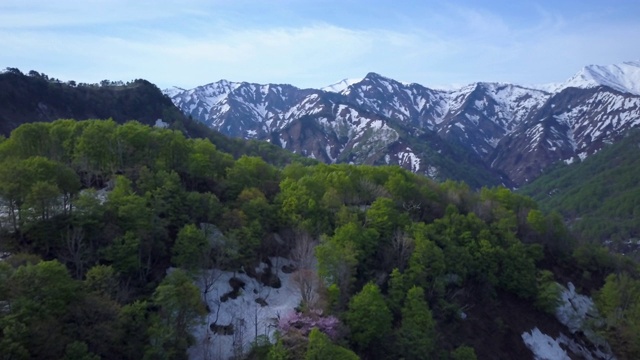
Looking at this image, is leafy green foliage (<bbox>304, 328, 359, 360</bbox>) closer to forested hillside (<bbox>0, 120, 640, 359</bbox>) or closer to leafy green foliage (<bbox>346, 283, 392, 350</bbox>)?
forested hillside (<bbox>0, 120, 640, 359</bbox>)

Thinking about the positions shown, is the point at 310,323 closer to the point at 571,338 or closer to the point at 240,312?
the point at 240,312

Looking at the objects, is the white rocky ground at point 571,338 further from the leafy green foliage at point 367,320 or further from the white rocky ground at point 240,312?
the white rocky ground at point 240,312

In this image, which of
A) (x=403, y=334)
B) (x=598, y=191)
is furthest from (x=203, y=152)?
(x=598, y=191)

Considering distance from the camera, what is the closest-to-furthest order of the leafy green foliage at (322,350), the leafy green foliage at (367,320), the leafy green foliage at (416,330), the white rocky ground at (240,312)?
the leafy green foliage at (322,350)
the white rocky ground at (240,312)
the leafy green foliage at (367,320)
the leafy green foliage at (416,330)

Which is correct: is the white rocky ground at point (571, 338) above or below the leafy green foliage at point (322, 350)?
below

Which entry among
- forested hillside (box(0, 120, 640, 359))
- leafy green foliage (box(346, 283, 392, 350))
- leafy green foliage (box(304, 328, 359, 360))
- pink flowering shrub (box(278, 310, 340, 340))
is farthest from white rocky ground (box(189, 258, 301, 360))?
leafy green foliage (box(346, 283, 392, 350))

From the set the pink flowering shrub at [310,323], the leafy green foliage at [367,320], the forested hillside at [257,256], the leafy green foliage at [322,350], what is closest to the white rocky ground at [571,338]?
the forested hillside at [257,256]
